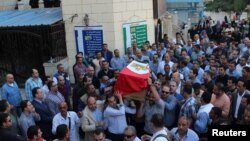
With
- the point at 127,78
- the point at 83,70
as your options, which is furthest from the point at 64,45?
the point at 127,78

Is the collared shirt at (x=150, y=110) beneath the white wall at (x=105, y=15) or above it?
beneath

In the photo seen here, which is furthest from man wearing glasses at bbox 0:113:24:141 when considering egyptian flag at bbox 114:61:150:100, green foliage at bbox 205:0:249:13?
green foliage at bbox 205:0:249:13

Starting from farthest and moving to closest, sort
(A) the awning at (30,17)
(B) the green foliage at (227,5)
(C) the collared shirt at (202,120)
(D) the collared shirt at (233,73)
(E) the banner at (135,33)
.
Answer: (B) the green foliage at (227,5), (A) the awning at (30,17), (E) the banner at (135,33), (D) the collared shirt at (233,73), (C) the collared shirt at (202,120)

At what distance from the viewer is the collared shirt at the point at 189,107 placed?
6934 millimetres

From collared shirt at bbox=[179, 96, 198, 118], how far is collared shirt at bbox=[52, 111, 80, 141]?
1.88 meters

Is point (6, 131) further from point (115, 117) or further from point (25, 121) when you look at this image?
point (115, 117)

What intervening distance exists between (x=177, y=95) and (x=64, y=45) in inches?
270

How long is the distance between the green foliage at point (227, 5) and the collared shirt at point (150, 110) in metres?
36.9

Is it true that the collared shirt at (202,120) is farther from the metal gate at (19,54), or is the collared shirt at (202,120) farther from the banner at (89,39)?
the metal gate at (19,54)

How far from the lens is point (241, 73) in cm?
995

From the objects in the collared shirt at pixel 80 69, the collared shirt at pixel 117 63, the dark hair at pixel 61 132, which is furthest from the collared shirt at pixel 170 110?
the collared shirt at pixel 117 63

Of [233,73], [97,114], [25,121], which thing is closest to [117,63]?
[233,73]

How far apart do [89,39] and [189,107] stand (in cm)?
697

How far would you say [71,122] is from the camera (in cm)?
721
